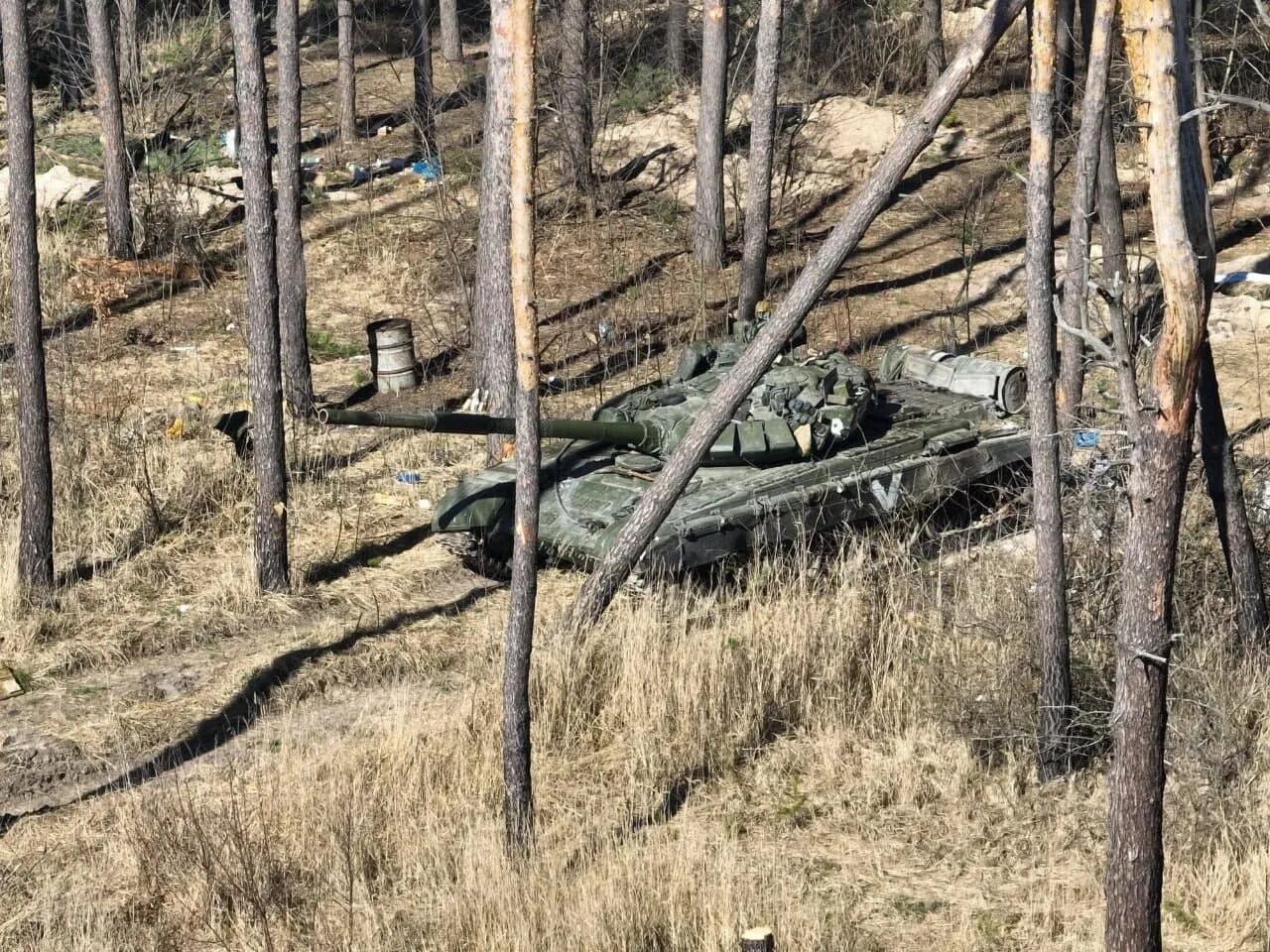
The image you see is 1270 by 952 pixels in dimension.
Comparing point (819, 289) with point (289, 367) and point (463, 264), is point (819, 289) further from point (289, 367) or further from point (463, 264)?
point (463, 264)

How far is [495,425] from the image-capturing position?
1011 centimetres

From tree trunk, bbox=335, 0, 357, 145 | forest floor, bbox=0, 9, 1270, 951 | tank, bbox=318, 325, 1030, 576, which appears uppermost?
tree trunk, bbox=335, 0, 357, 145

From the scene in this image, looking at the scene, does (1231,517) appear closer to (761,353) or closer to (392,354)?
(761,353)

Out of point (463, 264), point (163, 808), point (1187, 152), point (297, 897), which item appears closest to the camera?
point (1187, 152)

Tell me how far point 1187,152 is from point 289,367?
1028cm

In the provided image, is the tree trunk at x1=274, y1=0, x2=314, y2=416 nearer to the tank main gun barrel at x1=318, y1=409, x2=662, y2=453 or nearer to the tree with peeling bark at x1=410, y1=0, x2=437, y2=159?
the tank main gun barrel at x1=318, y1=409, x2=662, y2=453

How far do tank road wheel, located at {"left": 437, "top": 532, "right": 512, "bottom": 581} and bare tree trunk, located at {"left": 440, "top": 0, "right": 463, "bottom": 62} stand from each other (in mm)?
18570

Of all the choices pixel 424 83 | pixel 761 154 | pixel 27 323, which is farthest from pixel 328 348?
pixel 27 323

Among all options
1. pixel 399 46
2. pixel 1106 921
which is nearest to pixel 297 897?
pixel 1106 921

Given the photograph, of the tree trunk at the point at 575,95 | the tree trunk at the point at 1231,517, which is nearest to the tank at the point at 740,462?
the tree trunk at the point at 1231,517

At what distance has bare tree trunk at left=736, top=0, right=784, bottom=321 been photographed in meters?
14.3

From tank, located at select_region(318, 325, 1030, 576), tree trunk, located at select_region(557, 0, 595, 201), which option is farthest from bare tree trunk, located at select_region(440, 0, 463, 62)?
tank, located at select_region(318, 325, 1030, 576)

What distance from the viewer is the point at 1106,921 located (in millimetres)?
5406

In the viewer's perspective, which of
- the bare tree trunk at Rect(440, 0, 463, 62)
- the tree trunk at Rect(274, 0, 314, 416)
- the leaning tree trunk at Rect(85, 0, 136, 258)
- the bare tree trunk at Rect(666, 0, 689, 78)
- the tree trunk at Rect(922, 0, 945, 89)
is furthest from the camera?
the bare tree trunk at Rect(440, 0, 463, 62)
